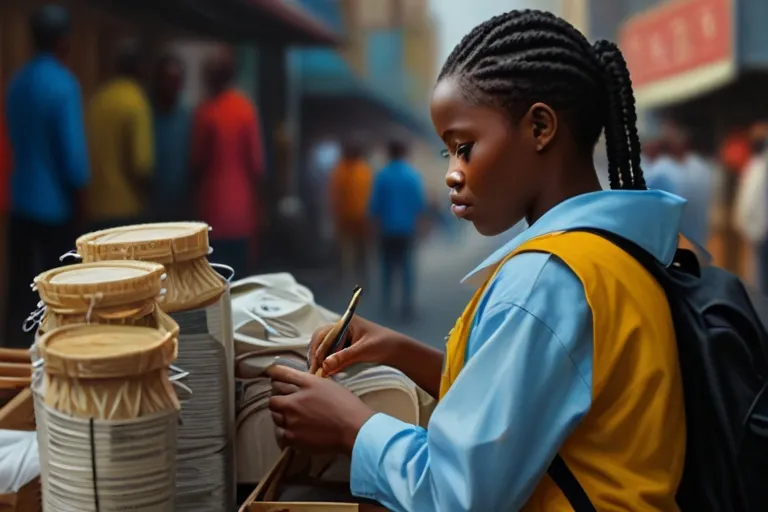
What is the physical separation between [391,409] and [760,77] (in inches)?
286

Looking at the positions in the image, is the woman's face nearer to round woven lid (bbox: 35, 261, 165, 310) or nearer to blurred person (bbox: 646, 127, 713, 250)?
round woven lid (bbox: 35, 261, 165, 310)

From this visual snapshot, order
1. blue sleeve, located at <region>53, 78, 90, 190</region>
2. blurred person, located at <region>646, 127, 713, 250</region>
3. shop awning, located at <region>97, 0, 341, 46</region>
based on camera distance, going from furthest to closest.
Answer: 1. blurred person, located at <region>646, 127, 713, 250</region>
2. shop awning, located at <region>97, 0, 341, 46</region>
3. blue sleeve, located at <region>53, 78, 90, 190</region>

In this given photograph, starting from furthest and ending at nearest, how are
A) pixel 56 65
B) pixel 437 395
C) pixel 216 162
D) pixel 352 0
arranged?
pixel 352 0
pixel 216 162
pixel 56 65
pixel 437 395

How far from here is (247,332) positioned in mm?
1227

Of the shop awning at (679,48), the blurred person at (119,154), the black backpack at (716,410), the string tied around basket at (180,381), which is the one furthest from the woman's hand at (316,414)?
the shop awning at (679,48)

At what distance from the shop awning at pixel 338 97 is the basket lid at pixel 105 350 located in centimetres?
535

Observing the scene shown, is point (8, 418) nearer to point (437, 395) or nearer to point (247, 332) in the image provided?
point (247, 332)

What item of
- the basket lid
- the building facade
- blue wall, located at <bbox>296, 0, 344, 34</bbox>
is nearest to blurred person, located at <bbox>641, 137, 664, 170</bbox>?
the building facade

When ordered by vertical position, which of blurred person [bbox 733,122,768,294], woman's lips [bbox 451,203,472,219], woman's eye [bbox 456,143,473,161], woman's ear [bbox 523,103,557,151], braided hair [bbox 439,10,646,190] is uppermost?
braided hair [bbox 439,10,646,190]

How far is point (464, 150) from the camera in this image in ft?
3.36

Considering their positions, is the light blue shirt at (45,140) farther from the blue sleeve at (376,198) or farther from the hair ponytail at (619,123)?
the hair ponytail at (619,123)

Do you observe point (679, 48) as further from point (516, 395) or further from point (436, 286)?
point (516, 395)

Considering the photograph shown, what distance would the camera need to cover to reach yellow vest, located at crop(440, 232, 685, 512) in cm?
89

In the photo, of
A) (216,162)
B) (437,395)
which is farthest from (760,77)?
(437,395)
